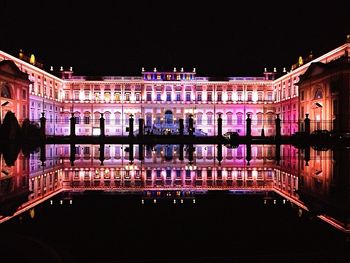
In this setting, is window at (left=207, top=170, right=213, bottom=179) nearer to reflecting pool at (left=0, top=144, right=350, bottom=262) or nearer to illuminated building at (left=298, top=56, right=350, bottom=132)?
reflecting pool at (left=0, top=144, right=350, bottom=262)

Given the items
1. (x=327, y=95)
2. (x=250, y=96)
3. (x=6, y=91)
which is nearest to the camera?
(x=327, y=95)

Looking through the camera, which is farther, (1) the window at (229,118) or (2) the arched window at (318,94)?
(1) the window at (229,118)

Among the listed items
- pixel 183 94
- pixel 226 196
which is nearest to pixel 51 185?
pixel 226 196

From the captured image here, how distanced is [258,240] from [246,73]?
220 ft

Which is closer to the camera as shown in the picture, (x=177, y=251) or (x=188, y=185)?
(x=177, y=251)

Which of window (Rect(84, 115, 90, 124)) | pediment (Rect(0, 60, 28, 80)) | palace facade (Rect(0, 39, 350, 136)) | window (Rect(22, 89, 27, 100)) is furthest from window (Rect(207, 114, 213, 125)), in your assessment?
pediment (Rect(0, 60, 28, 80))

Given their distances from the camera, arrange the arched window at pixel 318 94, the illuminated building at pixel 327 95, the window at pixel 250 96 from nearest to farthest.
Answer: the illuminated building at pixel 327 95 → the arched window at pixel 318 94 → the window at pixel 250 96

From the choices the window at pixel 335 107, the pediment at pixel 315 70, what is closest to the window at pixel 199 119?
the pediment at pixel 315 70

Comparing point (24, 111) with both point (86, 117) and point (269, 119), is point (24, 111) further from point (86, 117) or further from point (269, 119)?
point (269, 119)

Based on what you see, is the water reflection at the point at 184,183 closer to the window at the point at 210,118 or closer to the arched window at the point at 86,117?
the window at the point at 210,118

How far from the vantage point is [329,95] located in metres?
37.9

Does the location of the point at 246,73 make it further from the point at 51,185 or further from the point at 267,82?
the point at 51,185

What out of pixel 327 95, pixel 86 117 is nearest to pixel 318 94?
pixel 327 95

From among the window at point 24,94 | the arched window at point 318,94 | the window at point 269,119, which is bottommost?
the window at point 269,119
